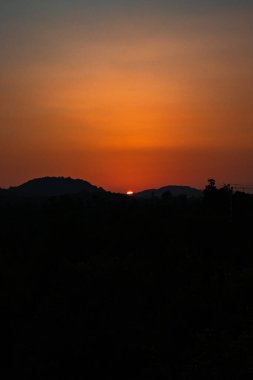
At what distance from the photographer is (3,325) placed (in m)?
21.5

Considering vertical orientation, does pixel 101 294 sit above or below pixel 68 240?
below

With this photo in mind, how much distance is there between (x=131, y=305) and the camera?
21.4m

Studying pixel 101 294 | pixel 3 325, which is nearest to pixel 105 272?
pixel 101 294

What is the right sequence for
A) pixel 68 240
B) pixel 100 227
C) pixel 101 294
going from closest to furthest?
1. pixel 101 294
2. pixel 68 240
3. pixel 100 227

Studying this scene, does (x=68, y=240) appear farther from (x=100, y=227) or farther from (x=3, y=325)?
(x=3, y=325)

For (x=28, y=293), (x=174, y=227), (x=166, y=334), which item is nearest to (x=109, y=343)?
(x=166, y=334)

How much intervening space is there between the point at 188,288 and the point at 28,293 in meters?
6.71

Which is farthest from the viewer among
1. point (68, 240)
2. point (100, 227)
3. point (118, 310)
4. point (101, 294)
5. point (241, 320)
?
point (100, 227)

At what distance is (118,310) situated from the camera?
2102 centimetres

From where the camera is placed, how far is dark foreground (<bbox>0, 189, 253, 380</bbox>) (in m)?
16.5

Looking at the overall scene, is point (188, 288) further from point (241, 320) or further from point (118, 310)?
point (241, 320)

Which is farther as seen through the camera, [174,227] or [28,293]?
[174,227]

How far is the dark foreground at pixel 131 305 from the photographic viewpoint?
1653 centimetres

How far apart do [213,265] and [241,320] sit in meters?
7.64
